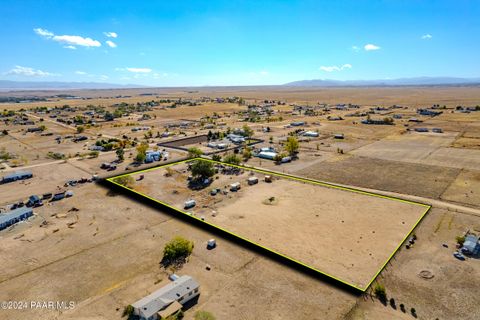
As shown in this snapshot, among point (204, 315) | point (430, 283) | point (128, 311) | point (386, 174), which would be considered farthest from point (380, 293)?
point (386, 174)

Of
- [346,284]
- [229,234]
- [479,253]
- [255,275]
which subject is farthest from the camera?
[229,234]

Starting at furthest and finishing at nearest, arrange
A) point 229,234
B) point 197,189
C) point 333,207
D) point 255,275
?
1. point 197,189
2. point 333,207
3. point 229,234
4. point 255,275

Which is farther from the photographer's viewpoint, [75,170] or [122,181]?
Answer: [75,170]

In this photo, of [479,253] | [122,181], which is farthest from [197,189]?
[479,253]

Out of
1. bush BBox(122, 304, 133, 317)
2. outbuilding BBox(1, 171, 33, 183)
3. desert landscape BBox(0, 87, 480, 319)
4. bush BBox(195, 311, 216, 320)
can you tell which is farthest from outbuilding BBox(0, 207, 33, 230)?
bush BBox(195, 311, 216, 320)

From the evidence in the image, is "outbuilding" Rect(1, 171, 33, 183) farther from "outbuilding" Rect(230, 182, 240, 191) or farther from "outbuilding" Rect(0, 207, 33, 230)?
"outbuilding" Rect(230, 182, 240, 191)

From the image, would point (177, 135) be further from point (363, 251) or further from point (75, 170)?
point (363, 251)
